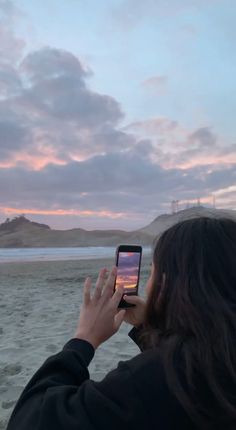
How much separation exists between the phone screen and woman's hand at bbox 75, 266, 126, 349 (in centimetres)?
34

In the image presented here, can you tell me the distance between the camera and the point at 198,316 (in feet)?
4.09

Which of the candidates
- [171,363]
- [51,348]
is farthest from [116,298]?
[51,348]

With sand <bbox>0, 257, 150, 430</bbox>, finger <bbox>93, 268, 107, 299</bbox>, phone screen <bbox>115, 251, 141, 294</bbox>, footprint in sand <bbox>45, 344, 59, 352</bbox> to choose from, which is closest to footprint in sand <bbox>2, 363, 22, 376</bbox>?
sand <bbox>0, 257, 150, 430</bbox>

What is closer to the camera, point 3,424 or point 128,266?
point 128,266

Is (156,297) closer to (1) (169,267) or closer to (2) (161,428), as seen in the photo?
(1) (169,267)

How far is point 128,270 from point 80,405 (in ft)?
2.84

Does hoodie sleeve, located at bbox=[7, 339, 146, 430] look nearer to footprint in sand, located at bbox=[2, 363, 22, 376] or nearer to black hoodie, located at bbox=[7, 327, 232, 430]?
black hoodie, located at bbox=[7, 327, 232, 430]

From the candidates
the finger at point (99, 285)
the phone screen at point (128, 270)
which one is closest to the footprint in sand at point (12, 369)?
the phone screen at point (128, 270)

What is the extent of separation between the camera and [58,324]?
6.84m

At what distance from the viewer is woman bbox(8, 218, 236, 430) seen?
1125 millimetres

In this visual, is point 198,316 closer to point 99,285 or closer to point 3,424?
point 99,285

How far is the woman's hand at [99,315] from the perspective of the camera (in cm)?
147

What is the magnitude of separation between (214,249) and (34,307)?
302 inches

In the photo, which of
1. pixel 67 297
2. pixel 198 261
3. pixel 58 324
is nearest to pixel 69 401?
pixel 198 261
